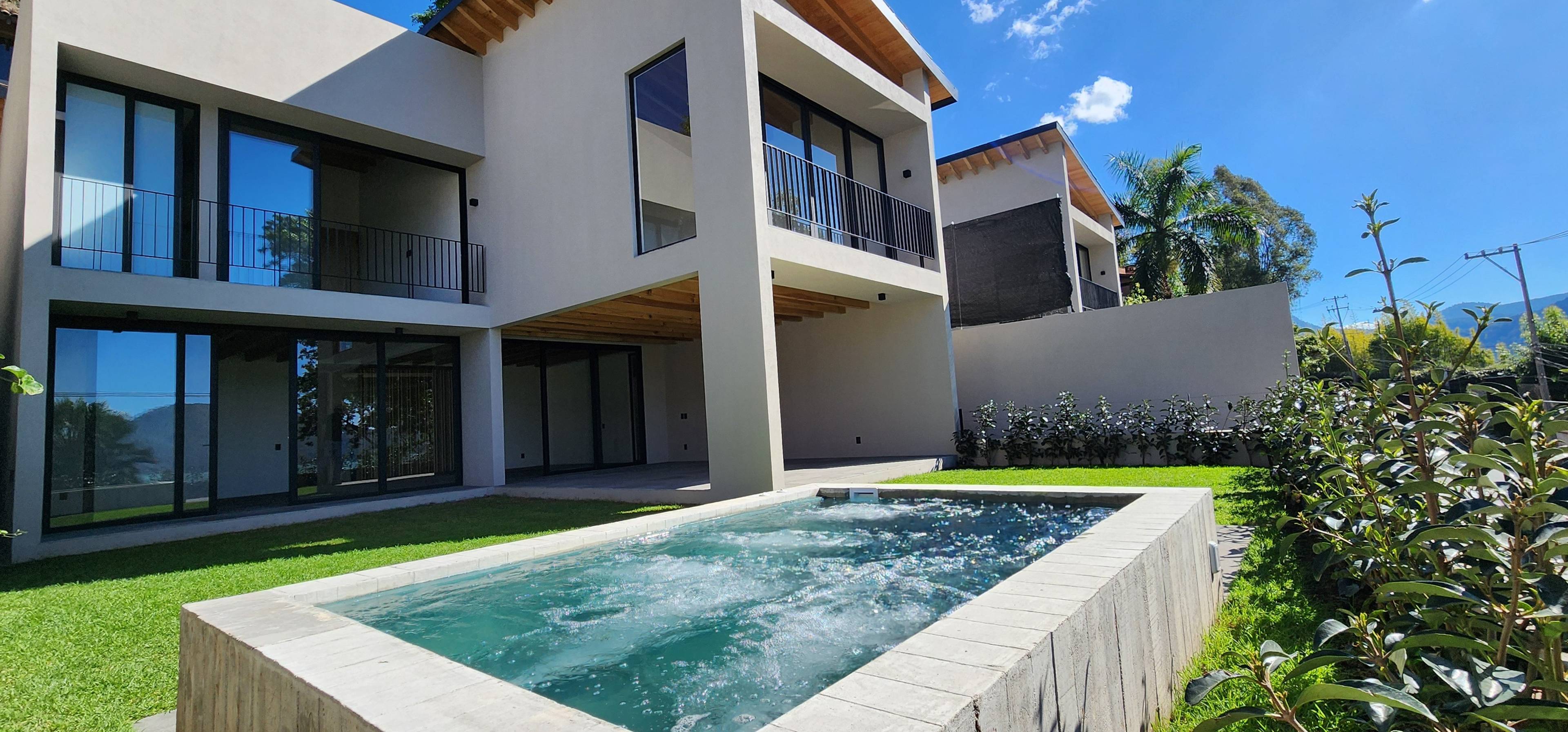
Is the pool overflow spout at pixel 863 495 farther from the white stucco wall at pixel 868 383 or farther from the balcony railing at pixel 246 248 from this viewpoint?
the balcony railing at pixel 246 248

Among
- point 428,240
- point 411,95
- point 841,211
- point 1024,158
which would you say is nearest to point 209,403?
point 428,240

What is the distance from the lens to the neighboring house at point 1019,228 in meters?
13.3

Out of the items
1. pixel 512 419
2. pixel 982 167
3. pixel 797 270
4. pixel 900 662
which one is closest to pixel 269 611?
pixel 900 662

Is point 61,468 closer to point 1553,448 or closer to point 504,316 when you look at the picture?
point 504,316

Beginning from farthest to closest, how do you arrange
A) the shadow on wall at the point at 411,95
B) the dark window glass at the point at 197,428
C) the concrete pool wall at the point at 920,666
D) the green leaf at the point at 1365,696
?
the shadow on wall at the point at 411,95 < the dark window glass at the point at 197,428 < the concrete pool wall at the point at 920,666 < the green leaf at the point at 1365,696

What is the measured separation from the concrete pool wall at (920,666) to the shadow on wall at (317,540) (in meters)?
3.07

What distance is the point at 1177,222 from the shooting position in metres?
17.8

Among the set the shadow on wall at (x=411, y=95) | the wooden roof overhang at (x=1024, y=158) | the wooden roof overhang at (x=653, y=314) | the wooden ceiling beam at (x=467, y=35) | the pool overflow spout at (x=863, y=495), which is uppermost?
the wooden ceiling beam at (x=467, y=35)

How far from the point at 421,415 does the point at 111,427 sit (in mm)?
3362

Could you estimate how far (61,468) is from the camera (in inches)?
285

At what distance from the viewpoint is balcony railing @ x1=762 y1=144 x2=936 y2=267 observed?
829cm

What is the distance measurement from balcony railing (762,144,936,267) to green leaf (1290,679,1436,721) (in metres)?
7.18

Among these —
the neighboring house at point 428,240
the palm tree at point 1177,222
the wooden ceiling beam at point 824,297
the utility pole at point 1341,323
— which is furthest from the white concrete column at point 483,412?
the palm tree at point 1177,222

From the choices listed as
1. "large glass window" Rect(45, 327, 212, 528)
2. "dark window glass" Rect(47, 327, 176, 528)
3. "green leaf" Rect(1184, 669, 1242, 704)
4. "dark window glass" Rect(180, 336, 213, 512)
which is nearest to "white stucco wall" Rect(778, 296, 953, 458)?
"dark window glass" Rect(180, 336, 213, 512)
